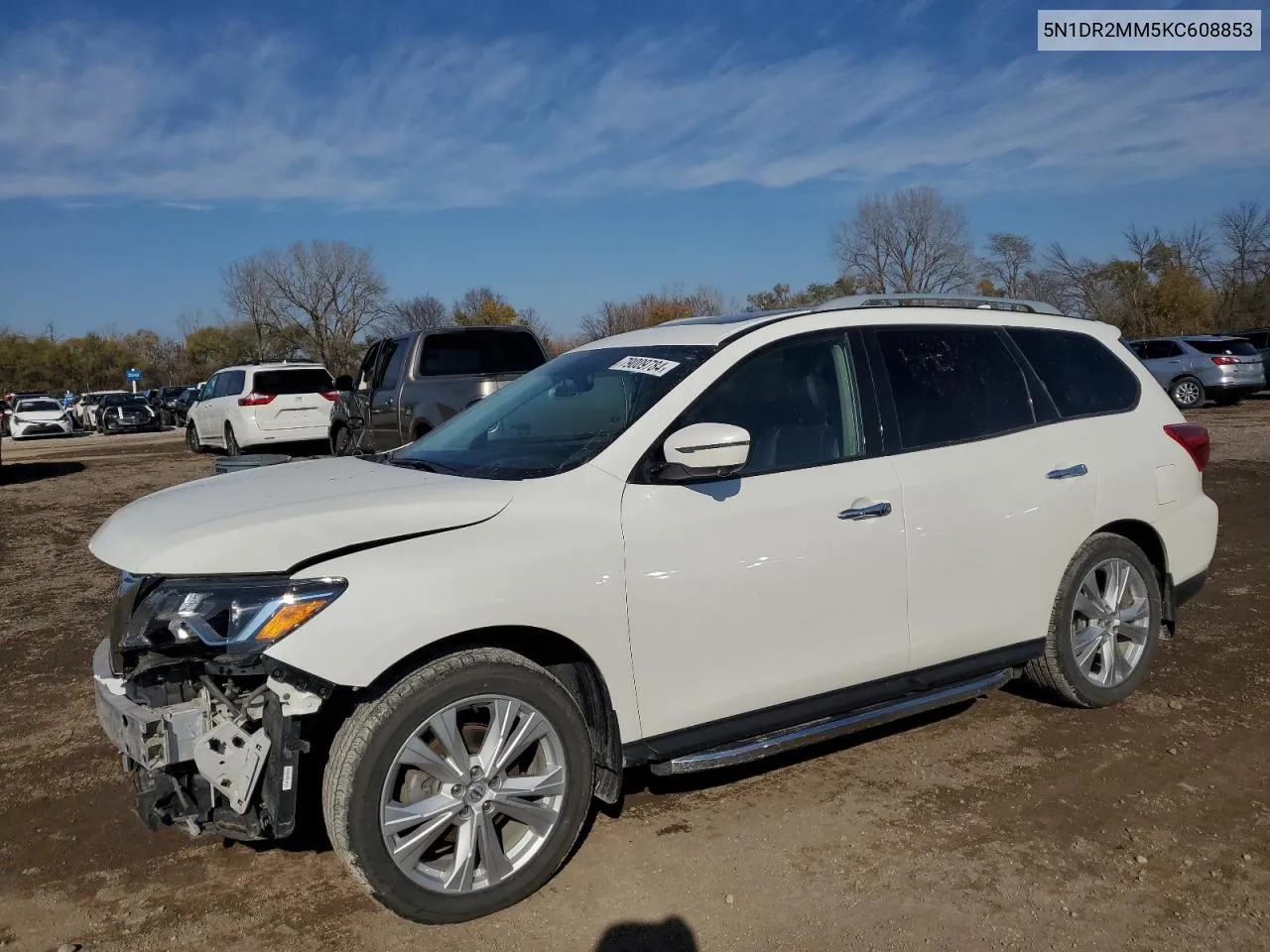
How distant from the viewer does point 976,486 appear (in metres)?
4.07

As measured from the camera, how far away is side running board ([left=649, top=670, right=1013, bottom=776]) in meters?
3.40

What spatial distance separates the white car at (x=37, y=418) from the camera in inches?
1374

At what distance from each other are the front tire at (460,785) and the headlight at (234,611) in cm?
35

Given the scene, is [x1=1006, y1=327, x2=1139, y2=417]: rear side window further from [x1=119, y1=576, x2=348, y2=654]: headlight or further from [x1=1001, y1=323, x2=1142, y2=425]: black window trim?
[x1=119, y1=576, x2=348, y2=654]: headlight

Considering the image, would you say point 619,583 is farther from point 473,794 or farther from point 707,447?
point 473,794

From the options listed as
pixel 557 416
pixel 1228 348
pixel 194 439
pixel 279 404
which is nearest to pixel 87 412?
pixel 194 439

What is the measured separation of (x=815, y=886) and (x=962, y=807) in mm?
836

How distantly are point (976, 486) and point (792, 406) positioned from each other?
86cm

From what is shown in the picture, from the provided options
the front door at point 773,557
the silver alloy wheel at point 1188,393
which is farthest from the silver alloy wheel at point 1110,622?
the silver alloy wheel at point 1188,393

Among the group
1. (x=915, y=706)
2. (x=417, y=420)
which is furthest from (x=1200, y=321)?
(x=915, y=706)

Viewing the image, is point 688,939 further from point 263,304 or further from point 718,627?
point 263,304

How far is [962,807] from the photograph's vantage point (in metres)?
3.75

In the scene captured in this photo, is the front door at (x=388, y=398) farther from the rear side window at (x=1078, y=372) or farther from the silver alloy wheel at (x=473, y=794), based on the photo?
the silver alloy wheel at (x=473, y=794)

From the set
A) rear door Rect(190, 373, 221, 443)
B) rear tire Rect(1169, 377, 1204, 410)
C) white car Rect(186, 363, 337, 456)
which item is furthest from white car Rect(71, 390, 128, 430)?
rear tire Rect(1169, 377, 1204, 410)
